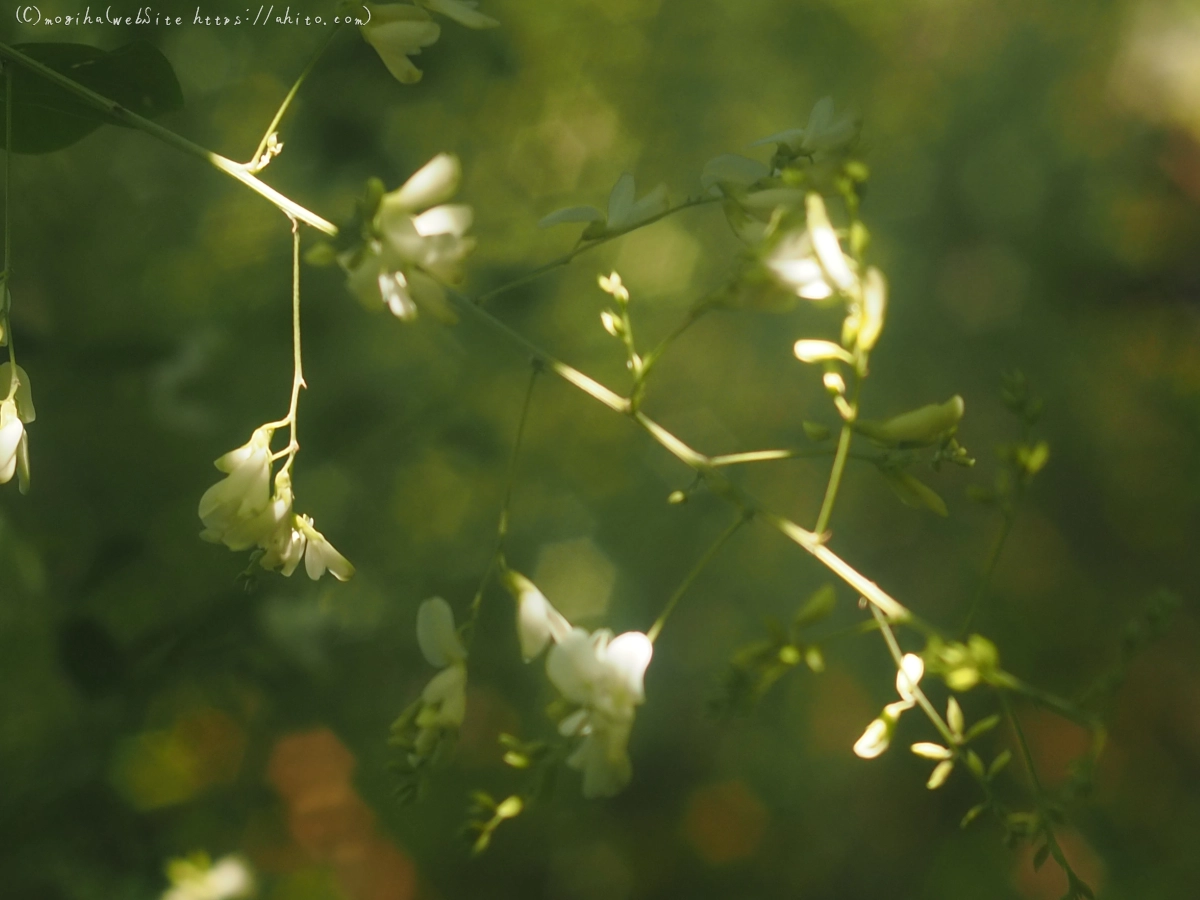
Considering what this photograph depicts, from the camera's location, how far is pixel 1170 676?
918 mm

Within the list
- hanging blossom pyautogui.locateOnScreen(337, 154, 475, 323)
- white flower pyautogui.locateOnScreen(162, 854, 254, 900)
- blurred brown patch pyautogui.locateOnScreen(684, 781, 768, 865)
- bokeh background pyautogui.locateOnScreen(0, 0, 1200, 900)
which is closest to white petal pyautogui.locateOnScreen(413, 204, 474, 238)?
hanging blossom pyautogui.locateOnScreen(337, 154, 475, 323)

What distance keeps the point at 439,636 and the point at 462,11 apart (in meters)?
0.22

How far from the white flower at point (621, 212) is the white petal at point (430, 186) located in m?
0.06

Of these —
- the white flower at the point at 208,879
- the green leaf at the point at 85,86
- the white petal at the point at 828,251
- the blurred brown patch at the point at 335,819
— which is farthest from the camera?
the blurred brown patch at the point at 335,819

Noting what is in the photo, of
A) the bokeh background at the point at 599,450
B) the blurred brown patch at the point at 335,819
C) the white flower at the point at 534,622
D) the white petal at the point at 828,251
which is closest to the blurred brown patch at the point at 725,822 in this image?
the bokeh background at the point at 599,450

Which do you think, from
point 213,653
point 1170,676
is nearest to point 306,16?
point 213,653

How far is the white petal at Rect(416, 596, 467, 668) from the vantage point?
30cm

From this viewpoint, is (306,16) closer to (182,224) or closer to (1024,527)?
(182,224)

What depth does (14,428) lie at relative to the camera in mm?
314

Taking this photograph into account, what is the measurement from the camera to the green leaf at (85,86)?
14.1 inches

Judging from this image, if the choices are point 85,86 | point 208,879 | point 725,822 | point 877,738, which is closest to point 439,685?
point 877,738

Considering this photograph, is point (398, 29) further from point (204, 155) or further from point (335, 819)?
point (335, 819)

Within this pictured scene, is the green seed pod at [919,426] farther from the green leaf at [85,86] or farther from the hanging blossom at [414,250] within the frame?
the green leaf at [85,86]

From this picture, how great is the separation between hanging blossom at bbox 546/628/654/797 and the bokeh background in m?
0.45
